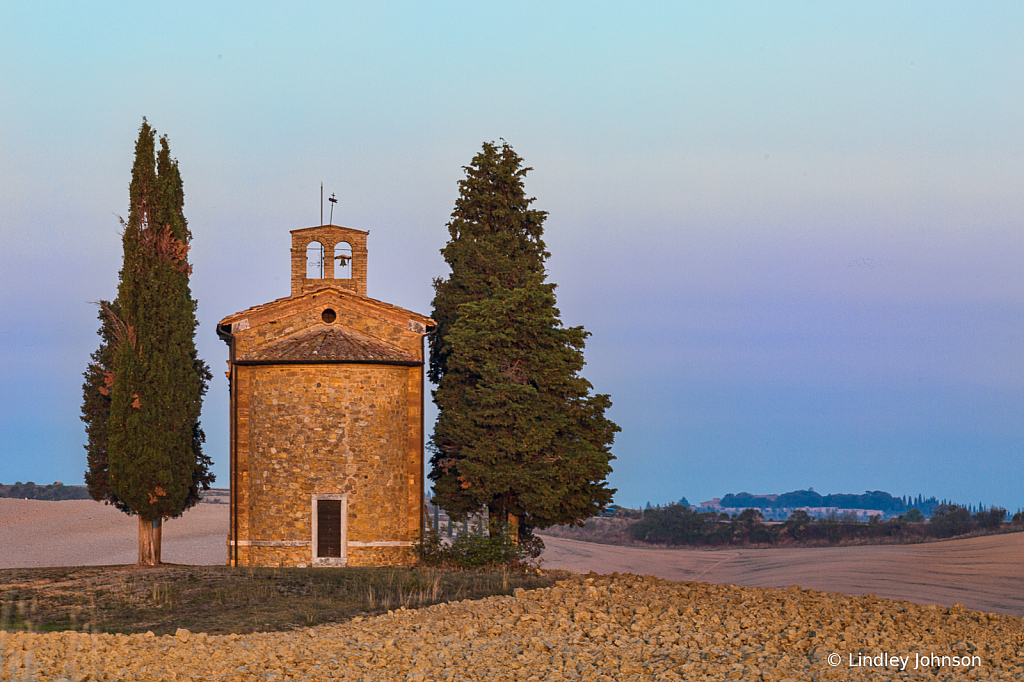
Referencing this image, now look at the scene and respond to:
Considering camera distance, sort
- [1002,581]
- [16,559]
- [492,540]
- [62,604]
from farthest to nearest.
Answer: [16,559], [1002,581], [492,540], [62,604]

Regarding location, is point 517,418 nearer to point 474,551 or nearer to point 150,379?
point 474,551

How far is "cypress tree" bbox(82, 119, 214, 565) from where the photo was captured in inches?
1000

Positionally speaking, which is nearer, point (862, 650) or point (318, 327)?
point (862, 650)

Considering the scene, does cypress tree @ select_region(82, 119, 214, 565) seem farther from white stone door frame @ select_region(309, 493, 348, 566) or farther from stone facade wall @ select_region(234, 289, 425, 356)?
white stone door frame @ select_region(309, 493, 348, 566)

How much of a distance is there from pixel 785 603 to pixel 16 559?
3365 centimetres

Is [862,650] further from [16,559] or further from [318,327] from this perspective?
[16,559]

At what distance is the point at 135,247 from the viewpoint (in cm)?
2630

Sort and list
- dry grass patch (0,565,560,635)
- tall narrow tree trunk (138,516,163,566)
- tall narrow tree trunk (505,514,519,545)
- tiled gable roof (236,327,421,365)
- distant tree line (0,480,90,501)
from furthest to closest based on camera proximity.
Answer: distant tree line (0,480,90,501), tall narrow tree trunk (138,516,163,566), tiled gable roof (236,327,421,365), tall narrow tree trunk (505,514,519,545), dry grass patch (0,565,560,635)

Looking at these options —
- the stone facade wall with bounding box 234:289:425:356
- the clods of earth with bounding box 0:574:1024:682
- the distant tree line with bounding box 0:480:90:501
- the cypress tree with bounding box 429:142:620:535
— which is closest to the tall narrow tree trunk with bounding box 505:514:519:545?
the cypress tree with bounding box 429:142:620:535

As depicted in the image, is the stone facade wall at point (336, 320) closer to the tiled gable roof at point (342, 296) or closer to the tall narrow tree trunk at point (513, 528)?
the tiled gable roof at point (342, 296)

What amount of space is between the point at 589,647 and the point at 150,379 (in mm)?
15801

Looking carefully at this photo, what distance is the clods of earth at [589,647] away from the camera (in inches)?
496

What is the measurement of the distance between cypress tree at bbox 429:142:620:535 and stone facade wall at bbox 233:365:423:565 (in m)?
1.58

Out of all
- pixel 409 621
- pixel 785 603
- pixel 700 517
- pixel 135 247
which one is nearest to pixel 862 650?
pixel 785 603
